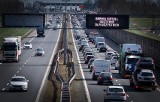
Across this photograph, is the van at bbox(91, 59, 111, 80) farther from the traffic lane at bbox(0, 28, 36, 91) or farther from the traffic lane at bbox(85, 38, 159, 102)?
the traffic lane at bbox(0, 28, 36, 91)

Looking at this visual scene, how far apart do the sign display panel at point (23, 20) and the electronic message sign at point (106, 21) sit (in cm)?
458

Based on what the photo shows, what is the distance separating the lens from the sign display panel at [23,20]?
62.2 m

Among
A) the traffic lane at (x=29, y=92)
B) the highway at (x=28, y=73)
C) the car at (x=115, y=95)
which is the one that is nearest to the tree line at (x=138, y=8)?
the highway at (x=28, y=73)

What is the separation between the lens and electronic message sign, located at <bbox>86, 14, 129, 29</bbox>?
203 ft

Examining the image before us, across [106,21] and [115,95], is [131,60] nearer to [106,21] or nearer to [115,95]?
[106,21]

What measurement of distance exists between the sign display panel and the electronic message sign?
4.58 metres

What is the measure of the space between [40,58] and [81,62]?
27.2 feet

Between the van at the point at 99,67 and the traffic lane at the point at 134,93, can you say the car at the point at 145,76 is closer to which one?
the traffic lane at the point at 134,93

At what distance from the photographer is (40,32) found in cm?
14188

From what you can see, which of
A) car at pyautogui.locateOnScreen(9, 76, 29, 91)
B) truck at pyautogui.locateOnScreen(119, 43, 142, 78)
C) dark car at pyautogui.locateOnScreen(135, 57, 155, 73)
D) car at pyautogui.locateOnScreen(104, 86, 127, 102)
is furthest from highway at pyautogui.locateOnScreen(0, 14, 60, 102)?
dark car at pyautogui.locateOnScreen(135, 57, 155, 73)

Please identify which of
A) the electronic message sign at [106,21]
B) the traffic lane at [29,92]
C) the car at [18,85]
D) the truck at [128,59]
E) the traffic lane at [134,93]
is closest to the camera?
the traffic lane at [29,92]

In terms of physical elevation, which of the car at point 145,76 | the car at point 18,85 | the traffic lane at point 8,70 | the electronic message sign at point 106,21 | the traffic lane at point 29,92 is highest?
the electronic message sign at point 106,21

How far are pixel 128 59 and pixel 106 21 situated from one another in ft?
14.5

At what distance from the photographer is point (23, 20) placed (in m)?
62.8
